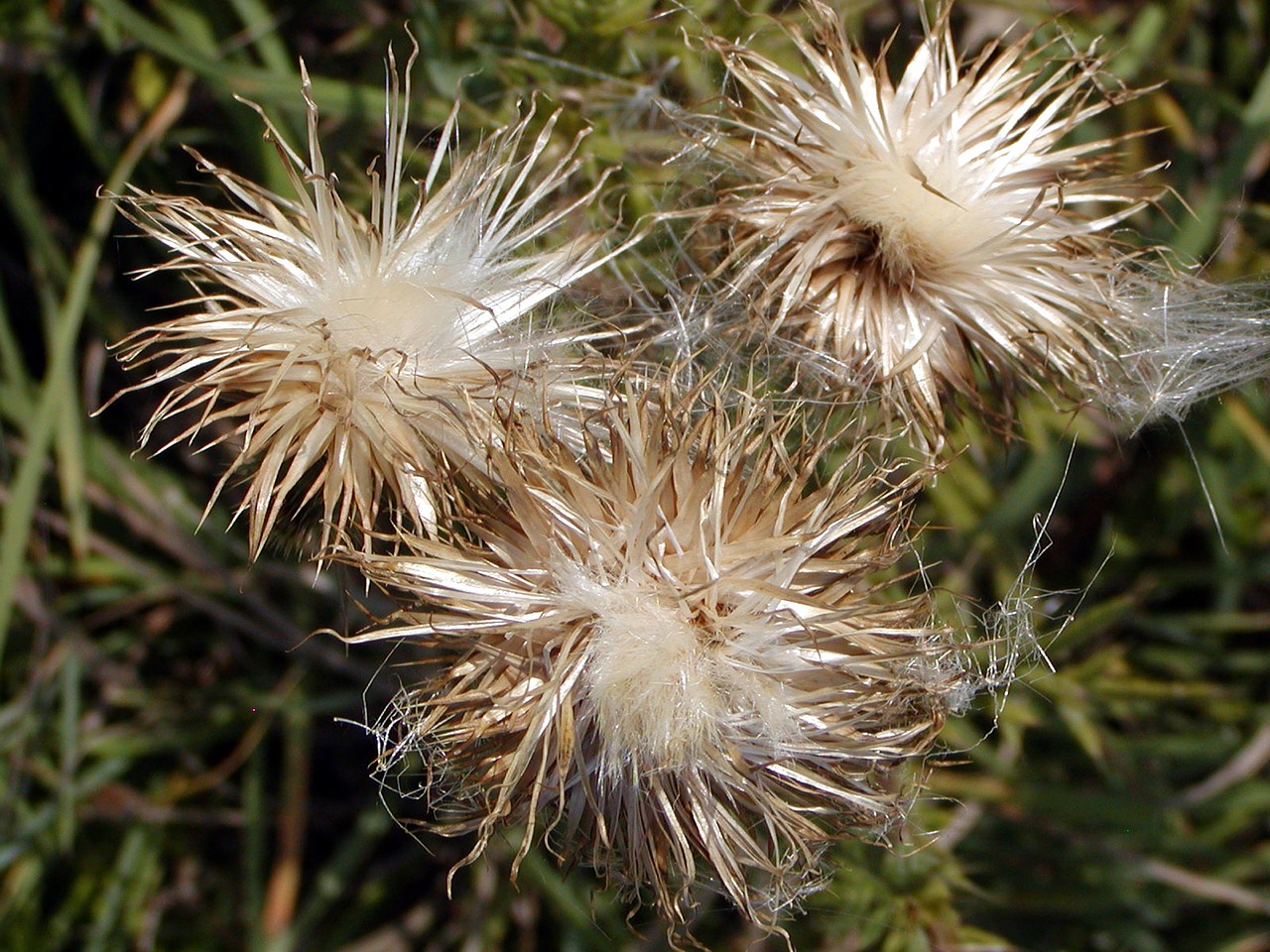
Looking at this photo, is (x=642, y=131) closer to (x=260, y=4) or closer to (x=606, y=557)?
(x=606, y=557)

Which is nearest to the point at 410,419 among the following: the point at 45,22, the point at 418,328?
the point at 418,328

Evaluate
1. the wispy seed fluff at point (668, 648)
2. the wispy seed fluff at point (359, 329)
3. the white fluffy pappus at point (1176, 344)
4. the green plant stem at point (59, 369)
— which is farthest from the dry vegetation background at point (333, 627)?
the wispy seed fluff at point (668, 648)

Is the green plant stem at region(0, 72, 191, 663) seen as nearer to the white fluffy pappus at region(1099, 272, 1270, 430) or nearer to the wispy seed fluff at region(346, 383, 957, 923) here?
the wispy seed fluff at region(346, 383, 957, 923)

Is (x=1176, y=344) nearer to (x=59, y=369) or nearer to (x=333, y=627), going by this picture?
(x=333, y=627)

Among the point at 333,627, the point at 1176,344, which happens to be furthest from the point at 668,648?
the point at 333,627

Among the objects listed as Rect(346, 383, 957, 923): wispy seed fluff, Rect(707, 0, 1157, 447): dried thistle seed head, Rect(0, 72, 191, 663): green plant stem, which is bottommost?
Rect(0, 72, 191, 663): green plant stem

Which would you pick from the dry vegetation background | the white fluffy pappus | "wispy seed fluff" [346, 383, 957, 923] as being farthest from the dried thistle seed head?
the dry vegetation background
